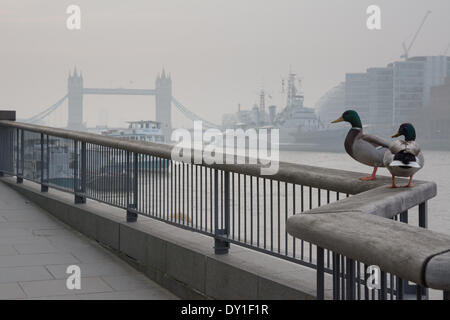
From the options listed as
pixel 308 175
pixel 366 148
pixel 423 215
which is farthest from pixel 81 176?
pixel 423 215

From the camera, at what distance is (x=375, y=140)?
3344 mm

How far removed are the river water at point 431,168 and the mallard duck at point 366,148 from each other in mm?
28086

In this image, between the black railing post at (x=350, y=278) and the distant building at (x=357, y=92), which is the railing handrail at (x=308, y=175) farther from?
the distant building at (x=357, y=92)

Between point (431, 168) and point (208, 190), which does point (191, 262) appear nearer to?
point (208, 190)

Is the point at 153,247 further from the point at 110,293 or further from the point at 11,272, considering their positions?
the point at 11,272

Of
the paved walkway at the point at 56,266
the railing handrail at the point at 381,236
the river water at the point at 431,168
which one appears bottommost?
the river water at the point at 431,168

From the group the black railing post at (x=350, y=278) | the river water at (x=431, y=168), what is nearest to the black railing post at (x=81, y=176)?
the black railing post at (x=350, y=278)

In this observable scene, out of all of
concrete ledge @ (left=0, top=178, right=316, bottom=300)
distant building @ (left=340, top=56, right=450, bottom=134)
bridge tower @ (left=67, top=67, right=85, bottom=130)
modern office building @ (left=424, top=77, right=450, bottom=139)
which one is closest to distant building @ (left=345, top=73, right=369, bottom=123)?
Result: distant building @ (left=340, top=56, right=450, bottom=134)

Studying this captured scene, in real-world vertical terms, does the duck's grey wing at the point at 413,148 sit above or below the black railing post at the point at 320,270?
above

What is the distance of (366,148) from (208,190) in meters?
1.84

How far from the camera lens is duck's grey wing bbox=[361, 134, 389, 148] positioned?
10.8 ft

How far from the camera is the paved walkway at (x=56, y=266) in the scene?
5020mm
